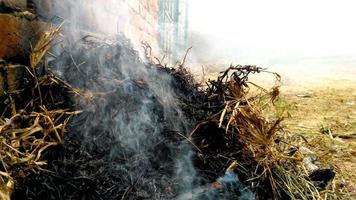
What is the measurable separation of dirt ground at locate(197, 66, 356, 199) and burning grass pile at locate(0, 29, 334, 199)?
389mm

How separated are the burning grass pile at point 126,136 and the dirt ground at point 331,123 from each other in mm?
389

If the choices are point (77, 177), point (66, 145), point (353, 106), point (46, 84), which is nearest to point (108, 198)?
point (77, 177)

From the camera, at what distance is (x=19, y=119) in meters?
1.38

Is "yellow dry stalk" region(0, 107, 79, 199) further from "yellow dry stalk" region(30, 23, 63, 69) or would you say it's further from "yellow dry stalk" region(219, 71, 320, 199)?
"yellow dry stalk" region(219, 71, 320, 199)

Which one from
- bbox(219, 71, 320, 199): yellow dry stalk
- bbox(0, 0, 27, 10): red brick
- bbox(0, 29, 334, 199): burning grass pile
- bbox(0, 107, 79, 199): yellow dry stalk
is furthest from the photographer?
bbox(219, 71, 320, 199): yellow dry stalk

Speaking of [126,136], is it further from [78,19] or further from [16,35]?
[78,19]

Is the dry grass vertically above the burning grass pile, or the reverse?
the burning grass pile

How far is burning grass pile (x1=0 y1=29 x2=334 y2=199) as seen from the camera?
1.30 m

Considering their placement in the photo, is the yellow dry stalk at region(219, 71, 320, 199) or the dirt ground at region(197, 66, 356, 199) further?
the dirt ground at region(197, 66, 356, 199)

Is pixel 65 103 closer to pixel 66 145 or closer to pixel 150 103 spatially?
pixel 66 145

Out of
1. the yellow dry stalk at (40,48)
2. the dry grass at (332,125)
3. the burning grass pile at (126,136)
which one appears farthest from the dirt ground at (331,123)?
the yellow dry stalk at (40,48)

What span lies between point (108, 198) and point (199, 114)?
773mm

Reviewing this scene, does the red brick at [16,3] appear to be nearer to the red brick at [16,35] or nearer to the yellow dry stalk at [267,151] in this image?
the red brick at [16,35]

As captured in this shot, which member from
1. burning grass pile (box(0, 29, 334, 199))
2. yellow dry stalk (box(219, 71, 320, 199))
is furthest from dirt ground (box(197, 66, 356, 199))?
burning grass pile (box(0, 29, 334, 199))
